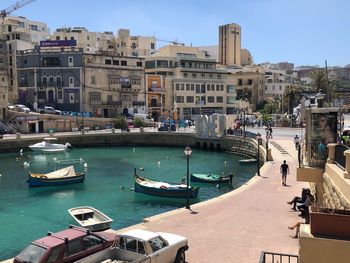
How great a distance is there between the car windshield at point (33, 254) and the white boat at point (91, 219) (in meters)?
8.22

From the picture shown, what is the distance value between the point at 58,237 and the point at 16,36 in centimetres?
10775

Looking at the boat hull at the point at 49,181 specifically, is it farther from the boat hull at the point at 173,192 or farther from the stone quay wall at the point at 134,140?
the stone quay wall at the point at 134,140

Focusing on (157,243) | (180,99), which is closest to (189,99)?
(180,99)

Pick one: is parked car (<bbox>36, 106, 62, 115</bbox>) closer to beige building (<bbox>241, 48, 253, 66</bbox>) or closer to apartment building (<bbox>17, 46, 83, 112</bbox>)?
apartment building (<bbox>17, 46, 83, 112</bbox>)

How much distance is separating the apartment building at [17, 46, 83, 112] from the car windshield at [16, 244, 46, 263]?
7722 centimetres

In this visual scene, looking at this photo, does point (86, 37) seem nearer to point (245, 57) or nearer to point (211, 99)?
point (211, 99)

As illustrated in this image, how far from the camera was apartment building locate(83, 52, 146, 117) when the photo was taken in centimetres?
9050

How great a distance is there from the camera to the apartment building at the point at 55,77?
89125 mm

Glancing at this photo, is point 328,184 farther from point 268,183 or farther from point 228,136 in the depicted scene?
point 228,136

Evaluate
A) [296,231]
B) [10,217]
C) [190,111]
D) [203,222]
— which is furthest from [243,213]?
[190,111]

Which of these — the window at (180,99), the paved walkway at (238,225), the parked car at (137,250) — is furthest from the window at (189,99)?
the parked car at (137,250)

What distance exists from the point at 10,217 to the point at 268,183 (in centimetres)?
1799

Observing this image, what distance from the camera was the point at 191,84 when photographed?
10212 centimetres

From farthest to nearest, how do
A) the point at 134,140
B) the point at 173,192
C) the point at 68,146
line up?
the point at 134,140, the point at 68,146, the point at 173,192
